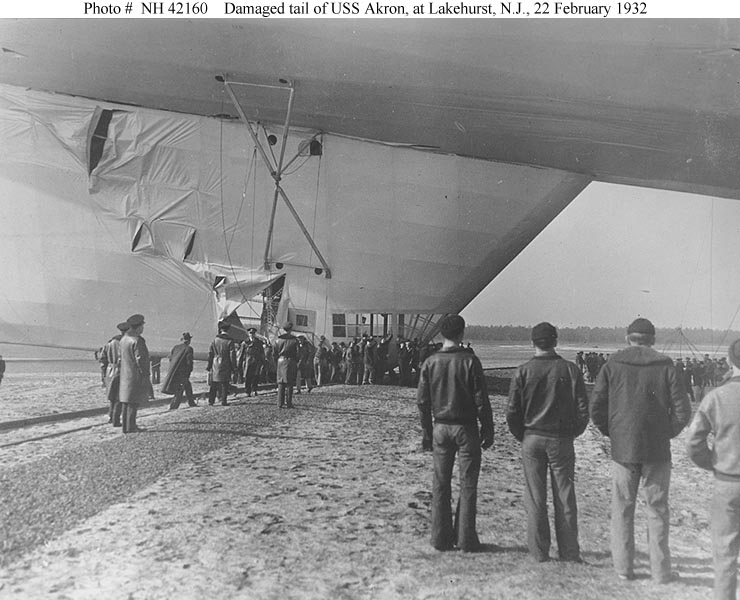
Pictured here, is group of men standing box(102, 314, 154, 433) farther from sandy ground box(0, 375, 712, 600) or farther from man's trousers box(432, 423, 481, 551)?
man's trousers box(432, 423, 481, 551)

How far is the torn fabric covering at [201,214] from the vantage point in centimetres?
1208

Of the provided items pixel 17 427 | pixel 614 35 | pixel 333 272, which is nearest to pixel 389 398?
pixel 333 272

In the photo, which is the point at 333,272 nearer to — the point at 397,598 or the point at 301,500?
the point at 301,500

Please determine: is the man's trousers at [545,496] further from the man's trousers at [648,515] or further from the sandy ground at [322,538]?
the man's trousers at [648,515]

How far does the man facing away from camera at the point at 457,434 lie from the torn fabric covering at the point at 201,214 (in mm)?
8820

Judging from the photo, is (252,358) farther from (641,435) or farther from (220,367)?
(641,435)

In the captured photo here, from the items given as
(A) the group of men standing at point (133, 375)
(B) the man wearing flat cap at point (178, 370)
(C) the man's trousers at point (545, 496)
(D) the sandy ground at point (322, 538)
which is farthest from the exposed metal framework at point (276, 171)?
(C) the man's trousers at point (545, 496)

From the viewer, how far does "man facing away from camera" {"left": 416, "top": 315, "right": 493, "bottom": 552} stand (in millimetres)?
3377

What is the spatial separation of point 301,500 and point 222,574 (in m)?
1.23

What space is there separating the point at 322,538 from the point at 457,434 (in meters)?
1.07

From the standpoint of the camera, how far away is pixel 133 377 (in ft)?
23.0

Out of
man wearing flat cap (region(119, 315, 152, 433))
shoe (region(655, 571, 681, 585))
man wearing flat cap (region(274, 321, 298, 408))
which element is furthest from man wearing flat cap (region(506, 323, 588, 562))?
man wearing flat cap (region(274, 321, 298, 408))

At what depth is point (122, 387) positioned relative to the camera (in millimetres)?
7051

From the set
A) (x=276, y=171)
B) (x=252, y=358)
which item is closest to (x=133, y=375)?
(x=252, y=358)
